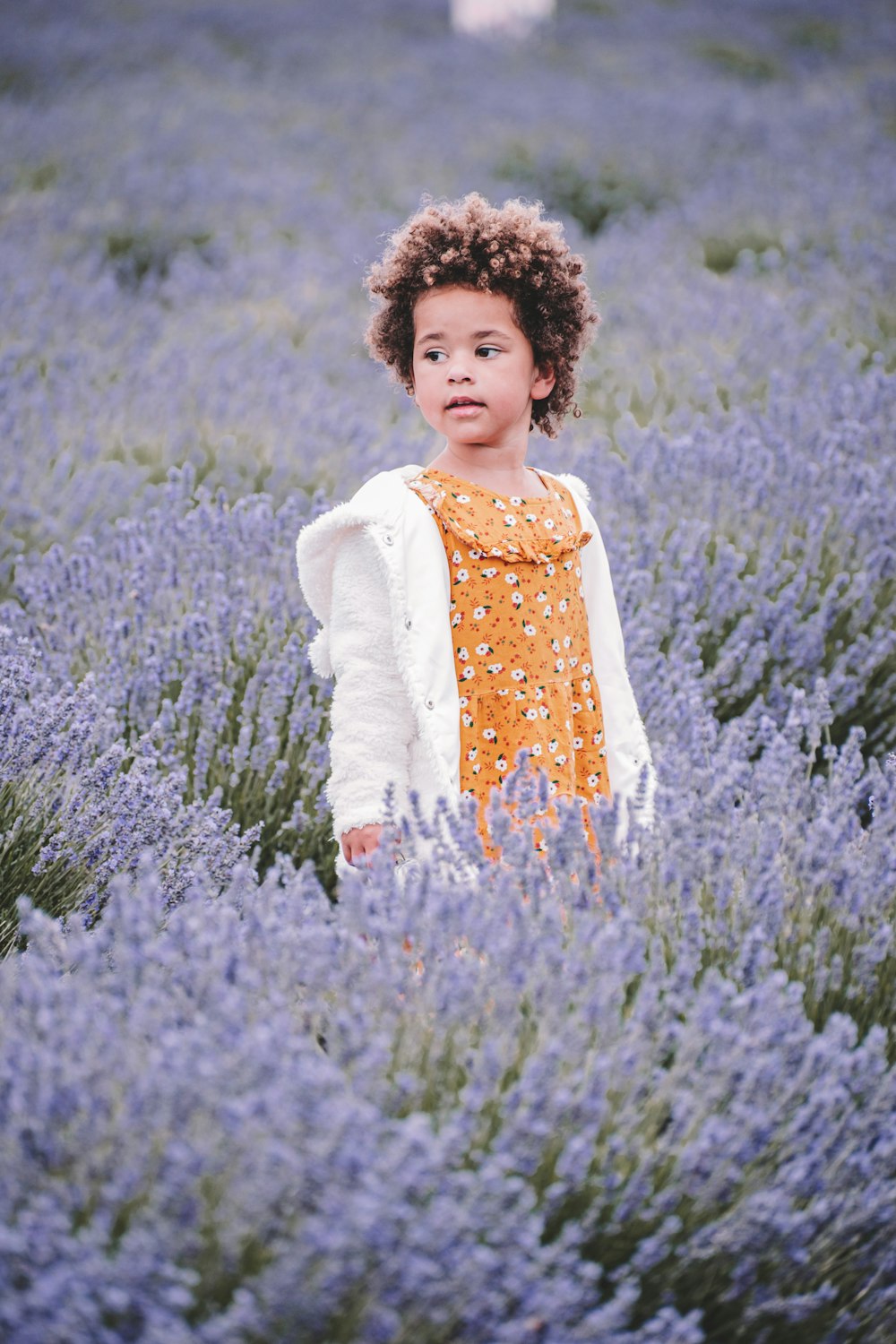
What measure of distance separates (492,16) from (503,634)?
11.3 meters

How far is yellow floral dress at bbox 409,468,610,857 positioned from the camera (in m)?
1.89

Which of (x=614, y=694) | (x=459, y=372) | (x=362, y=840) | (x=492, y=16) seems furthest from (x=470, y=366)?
(x=492, y=16)

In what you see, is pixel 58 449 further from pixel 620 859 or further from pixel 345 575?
pixel 620 859

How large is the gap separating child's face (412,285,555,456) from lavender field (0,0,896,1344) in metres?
0.60

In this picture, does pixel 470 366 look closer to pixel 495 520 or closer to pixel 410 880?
pixel 495 520

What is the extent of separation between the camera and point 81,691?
2090mm

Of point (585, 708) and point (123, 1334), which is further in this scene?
point (585, 708)

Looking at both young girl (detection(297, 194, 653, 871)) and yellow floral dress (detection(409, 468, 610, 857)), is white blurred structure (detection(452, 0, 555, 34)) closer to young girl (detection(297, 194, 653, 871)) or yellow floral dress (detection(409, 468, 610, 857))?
young girl (detection(297, 194, 653, 871))

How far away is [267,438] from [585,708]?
208 centimetres

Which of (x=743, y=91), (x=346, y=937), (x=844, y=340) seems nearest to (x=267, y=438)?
(x=844, y=340)

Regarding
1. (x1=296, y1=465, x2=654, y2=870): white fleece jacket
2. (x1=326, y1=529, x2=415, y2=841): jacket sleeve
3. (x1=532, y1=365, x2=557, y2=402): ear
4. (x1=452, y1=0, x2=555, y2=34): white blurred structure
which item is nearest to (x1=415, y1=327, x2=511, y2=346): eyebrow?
(x1=532, y1=365, x2=557, y2=402): ear

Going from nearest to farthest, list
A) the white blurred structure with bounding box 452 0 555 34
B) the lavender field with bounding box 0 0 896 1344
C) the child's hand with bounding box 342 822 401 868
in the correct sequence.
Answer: the lavender field with bounding box 0 0 896 1344
the child's hand with bounding box 342 822 401 868
the white blurred structure with bounding box 452 0 555 34

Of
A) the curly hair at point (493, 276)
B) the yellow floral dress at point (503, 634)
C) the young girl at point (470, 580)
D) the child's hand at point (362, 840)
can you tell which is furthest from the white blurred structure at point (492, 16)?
the child's hand at point (362, 840)

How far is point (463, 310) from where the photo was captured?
6.35 ft
